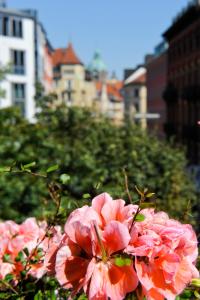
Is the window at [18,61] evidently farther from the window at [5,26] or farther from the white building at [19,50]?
the window at [5,26]

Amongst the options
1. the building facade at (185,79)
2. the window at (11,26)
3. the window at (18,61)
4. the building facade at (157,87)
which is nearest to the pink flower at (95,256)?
the building facade at (185,79)

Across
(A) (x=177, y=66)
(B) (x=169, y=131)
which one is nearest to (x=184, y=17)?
(A) (x=177, y=66)

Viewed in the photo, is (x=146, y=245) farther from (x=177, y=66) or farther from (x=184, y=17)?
(x=177, y=66)

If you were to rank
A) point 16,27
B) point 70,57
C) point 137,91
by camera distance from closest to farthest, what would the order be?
point 16,27 → point 137,91 → point 70,57

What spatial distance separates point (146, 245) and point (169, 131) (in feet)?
213

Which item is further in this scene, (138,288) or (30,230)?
(30,230)

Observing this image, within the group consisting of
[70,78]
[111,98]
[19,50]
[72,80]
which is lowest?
[111,98]

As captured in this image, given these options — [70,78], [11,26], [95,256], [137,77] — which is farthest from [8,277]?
[137,77]

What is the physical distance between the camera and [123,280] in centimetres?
228

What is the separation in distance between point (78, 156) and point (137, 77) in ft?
353

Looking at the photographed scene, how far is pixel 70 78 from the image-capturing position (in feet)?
385

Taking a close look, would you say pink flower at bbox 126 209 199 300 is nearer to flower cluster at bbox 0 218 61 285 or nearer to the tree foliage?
flower cluster at bbox 0 218 61 285

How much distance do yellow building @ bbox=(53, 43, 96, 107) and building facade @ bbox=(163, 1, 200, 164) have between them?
4508cm

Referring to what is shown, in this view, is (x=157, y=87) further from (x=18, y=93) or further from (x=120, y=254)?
(x=120, y=254)
